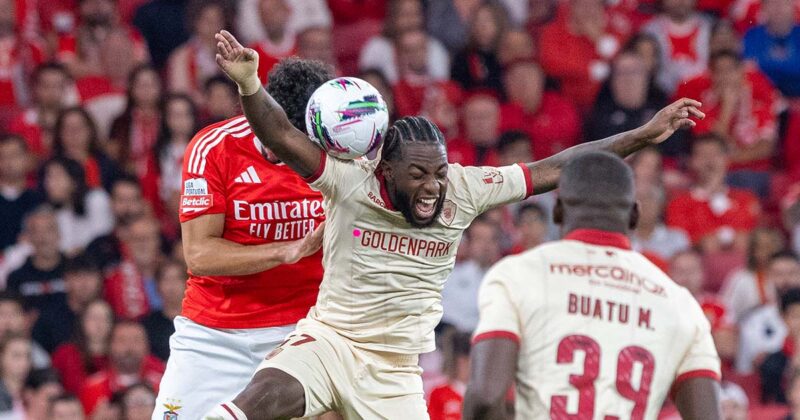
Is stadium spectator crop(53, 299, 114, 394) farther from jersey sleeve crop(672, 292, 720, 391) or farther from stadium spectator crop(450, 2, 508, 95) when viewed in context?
jersey sleeve crop(672, 292, 720, 391)

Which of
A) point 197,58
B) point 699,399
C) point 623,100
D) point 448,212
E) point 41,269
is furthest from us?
point 623,100

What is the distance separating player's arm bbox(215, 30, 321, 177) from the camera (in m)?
6.04

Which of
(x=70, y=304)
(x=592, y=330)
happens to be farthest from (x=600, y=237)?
(x=70, y=304)

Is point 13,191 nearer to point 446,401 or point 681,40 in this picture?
point 446,401

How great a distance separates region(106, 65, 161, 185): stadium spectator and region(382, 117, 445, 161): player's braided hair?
610 centimetres

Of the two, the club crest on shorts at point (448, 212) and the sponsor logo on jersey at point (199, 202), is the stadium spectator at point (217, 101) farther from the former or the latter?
the club crest on shorts at point (448, 212)

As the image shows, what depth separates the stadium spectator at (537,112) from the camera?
13.0m

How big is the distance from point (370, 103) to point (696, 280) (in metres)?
6.09

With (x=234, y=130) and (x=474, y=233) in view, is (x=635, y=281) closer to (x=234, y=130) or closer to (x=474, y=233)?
(x=234, y=130)

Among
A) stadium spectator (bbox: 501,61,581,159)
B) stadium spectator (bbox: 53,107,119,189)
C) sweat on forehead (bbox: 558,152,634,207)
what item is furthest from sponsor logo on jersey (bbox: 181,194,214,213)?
stadium spectator (bbox: 501,61,581,159)

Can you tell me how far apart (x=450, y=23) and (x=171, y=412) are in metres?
7.39

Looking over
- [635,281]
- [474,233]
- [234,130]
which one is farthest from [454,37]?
[635,281]

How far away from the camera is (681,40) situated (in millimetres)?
13734

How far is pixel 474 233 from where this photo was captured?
458 inches
